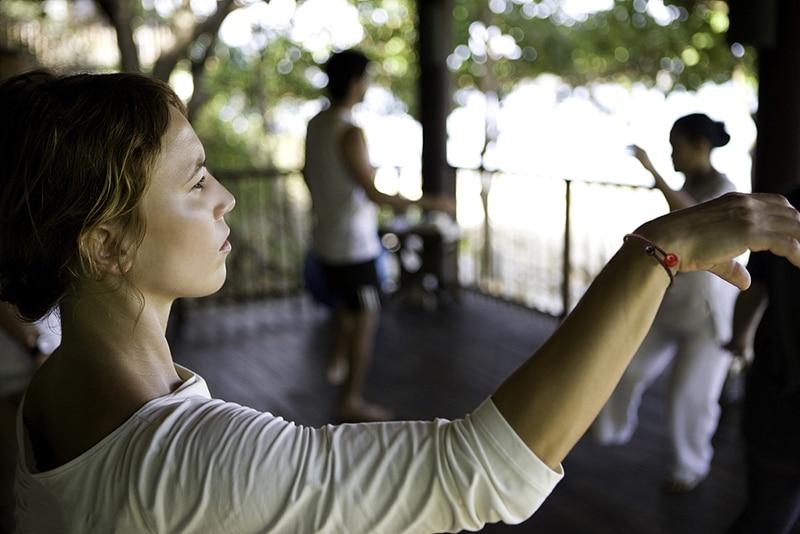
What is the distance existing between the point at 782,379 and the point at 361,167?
205 cm

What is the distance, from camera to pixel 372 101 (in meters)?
9.81

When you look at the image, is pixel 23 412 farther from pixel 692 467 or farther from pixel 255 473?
pixel 692 467

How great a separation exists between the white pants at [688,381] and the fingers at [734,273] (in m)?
2.21

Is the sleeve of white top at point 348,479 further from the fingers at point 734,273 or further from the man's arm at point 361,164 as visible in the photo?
the man's arm at point 361,164

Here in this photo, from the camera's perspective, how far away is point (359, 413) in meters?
3.62

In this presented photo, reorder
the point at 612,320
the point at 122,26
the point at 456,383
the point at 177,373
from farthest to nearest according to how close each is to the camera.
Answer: the point at 122,26 → the point at 456,383 → the point at 177,373 → the point at 612,320

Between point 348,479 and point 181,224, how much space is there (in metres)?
0.30

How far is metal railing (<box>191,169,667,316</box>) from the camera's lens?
15.2 ft

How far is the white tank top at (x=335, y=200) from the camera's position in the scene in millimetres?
3486

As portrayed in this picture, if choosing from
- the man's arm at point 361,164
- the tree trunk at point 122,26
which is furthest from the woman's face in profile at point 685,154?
the tree trunk at point 122,26

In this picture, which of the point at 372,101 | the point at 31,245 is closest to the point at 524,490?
the point at 31,245

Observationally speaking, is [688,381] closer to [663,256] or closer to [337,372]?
[337,372]

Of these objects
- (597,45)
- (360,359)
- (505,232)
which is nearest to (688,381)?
(360,359)

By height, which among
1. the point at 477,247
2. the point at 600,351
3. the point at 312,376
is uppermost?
the point at 600,351
